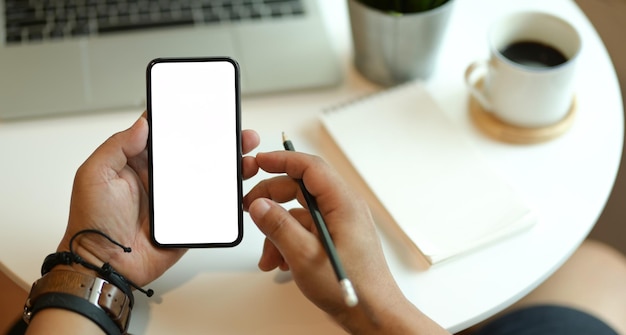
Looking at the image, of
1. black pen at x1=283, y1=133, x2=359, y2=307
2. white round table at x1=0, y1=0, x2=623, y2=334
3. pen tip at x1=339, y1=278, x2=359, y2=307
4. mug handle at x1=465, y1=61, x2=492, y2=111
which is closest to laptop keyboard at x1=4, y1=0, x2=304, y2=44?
white round table at x1=0, y1=0, x2=623, y2=334

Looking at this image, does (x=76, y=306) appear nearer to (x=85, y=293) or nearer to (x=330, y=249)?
(x=85, y=293)

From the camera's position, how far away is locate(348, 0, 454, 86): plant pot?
0.80 meters

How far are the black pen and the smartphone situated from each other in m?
0.07

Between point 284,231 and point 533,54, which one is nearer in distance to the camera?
point 284,231

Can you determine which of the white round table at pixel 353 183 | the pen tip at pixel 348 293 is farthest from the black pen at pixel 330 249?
the white round table at pixel 353 183

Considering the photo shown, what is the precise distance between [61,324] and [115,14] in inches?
17.5

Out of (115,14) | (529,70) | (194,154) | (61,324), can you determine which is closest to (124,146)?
(194,154)

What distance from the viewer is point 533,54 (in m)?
0.83

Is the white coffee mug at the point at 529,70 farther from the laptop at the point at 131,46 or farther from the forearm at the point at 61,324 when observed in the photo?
the forearm at the point at 61,324

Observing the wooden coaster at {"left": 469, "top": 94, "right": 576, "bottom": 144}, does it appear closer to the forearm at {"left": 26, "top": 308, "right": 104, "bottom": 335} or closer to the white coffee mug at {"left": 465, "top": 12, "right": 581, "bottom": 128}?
the white coffee mug at {"left": 465, "top": 12, "right": 581, "bottom": 128}

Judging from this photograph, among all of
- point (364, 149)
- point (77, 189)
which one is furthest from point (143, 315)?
point (364, 149)

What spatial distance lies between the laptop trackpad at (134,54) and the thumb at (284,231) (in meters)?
0.29

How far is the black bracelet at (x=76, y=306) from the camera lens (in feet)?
2.11

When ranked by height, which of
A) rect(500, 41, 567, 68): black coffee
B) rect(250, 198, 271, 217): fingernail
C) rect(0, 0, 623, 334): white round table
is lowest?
rect(0, 0, 623, 334): white round table
